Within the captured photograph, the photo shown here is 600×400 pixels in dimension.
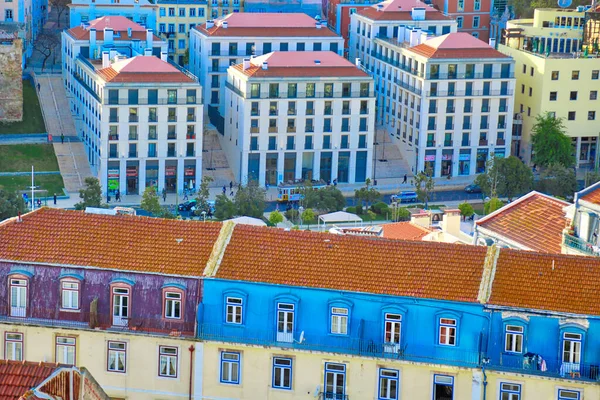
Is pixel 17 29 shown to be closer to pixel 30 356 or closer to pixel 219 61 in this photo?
pixel 219 61

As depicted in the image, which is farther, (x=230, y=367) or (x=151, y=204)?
(x=151, y=204)

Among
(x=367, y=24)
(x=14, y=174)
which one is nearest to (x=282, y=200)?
(x=14, y=174)

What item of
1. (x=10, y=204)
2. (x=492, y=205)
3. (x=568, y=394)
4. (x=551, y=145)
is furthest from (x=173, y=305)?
(x=551, y=145)

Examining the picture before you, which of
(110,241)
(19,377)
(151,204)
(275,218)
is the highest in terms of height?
(19,377)

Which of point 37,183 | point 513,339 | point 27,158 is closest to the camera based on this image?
point 513,339

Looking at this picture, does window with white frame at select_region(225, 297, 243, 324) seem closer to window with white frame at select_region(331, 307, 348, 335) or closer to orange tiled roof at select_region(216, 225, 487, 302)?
orange tiled roof at select_region(216, 225, 487, 302)

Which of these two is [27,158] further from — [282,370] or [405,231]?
[282,370]
